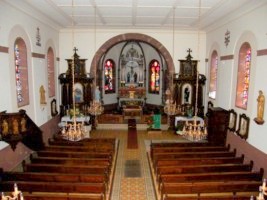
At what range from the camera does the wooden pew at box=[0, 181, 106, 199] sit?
277 inches

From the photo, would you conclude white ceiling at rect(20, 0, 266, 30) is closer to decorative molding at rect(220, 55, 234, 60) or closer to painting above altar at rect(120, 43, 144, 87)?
decorative molding at rect(220, 55, 234, 60)

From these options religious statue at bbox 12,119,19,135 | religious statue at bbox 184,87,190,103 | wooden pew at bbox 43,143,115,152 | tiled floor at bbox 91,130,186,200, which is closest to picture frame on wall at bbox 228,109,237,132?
tiled floor at bbox 91,130,186,200

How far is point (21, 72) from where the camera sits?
10750 mm

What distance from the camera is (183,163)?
29.9ft

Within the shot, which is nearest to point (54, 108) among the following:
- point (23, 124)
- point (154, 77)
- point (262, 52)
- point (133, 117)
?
point (23, 124)

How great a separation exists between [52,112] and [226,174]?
1021cm

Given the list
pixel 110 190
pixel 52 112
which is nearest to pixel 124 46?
pixel 52 112

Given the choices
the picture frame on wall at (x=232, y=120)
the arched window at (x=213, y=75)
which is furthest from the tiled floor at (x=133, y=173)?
the picture frame on wall at (x=232, y=120)

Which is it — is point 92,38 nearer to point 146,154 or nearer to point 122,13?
point 122,13

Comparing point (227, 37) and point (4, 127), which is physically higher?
point (227, 37)

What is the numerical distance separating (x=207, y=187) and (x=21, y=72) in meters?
8.44

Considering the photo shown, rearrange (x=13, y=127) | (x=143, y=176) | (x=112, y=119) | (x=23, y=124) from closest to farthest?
(x=13, y=127) < (x=23, y=124) < (x=143, y=176) < (x=112, y=119)

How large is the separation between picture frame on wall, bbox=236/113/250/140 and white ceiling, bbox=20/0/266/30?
4.28 metres

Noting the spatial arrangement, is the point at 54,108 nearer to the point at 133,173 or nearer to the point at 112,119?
the point at 112,119
